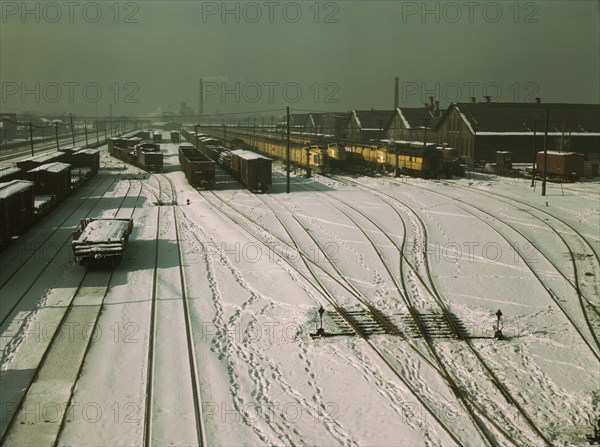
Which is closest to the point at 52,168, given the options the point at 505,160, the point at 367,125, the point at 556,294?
the point at 556,294

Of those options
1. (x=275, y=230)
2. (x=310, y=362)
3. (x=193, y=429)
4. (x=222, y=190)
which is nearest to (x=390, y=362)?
(x=310, y=362)

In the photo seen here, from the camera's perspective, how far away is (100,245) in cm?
1933

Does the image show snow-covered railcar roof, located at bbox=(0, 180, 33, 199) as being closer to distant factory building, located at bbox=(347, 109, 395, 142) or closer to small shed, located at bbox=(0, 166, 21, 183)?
small shed, located at bbox=(0, 166, 21, 183)

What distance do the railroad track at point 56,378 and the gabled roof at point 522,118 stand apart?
163 ft

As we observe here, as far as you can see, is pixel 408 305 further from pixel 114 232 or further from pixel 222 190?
pixel 222 190

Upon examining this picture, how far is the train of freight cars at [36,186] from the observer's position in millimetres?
22625

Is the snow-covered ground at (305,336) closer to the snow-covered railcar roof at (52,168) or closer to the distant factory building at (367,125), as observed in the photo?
the snow-covered railcar roof at (52,168)

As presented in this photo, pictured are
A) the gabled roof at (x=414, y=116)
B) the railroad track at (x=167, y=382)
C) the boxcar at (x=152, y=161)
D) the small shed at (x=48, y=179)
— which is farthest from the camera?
the gabled roof at (x=414, y=116)

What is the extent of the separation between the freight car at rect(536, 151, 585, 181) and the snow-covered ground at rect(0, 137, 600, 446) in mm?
17758

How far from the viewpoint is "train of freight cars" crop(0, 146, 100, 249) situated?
2262 cm

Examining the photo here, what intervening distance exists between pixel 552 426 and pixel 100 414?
8.64m

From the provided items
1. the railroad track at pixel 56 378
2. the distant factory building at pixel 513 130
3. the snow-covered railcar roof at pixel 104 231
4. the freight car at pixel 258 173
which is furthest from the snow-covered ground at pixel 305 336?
the distant factory building at pixel 513 130

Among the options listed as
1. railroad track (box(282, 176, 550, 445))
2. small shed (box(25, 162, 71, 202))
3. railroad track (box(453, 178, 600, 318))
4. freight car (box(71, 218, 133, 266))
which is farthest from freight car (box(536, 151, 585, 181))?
small shed (box(25, 162, 71, 202))

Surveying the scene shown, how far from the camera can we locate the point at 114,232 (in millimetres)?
20547
